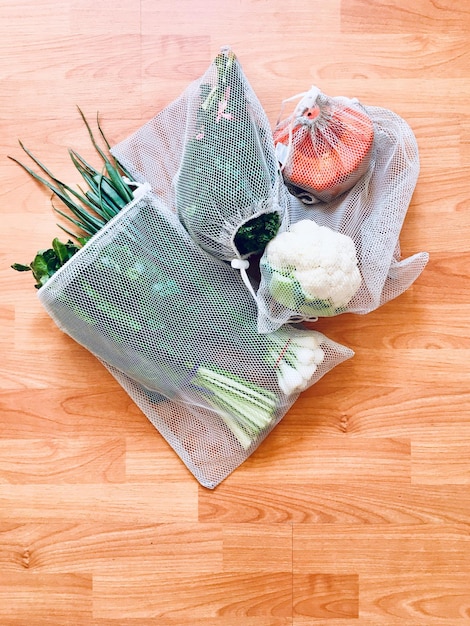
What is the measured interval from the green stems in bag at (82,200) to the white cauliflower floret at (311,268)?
0.86ft

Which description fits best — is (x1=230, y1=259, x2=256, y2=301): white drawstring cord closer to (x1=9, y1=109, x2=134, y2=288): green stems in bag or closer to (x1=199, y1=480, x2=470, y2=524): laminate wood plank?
(x1=9, y1=109, x2=134, y2=288): green stems in bag

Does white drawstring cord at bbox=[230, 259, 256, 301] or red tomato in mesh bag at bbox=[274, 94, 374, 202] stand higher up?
red tomato in mesh bag at bbox=[274, 94, 374, 202]

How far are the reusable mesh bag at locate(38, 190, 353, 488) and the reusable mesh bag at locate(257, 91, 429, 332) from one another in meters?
0.05

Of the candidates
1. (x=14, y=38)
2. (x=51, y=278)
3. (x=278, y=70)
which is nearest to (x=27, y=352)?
(x=51, y=278)

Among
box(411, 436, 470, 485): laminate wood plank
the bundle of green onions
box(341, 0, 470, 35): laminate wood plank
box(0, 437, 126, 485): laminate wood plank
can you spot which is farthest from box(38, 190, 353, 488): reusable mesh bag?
box(341, 0, 470, 35): laminate wood plank

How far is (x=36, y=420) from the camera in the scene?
1.03 metres

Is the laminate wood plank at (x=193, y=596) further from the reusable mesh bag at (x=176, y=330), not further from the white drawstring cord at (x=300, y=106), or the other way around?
the white drawstring cord at (x=300, y=106)

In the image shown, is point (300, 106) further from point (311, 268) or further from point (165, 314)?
point (165, 314)

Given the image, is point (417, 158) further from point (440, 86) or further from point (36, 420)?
point (36, 420)

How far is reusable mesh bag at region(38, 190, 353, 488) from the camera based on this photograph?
904 mm

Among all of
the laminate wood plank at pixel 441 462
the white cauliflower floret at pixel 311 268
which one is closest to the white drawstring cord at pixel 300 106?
the white cauliflower floret at pixel 311 268

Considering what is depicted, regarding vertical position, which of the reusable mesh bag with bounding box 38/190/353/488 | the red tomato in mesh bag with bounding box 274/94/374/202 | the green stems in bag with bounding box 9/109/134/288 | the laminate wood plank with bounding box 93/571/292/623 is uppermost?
the red tomato in mesh bag with bounding box 274/94/374/202

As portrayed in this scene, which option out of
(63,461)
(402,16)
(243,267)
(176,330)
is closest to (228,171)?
(243,267)

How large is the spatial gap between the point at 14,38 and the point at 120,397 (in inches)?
24.5
